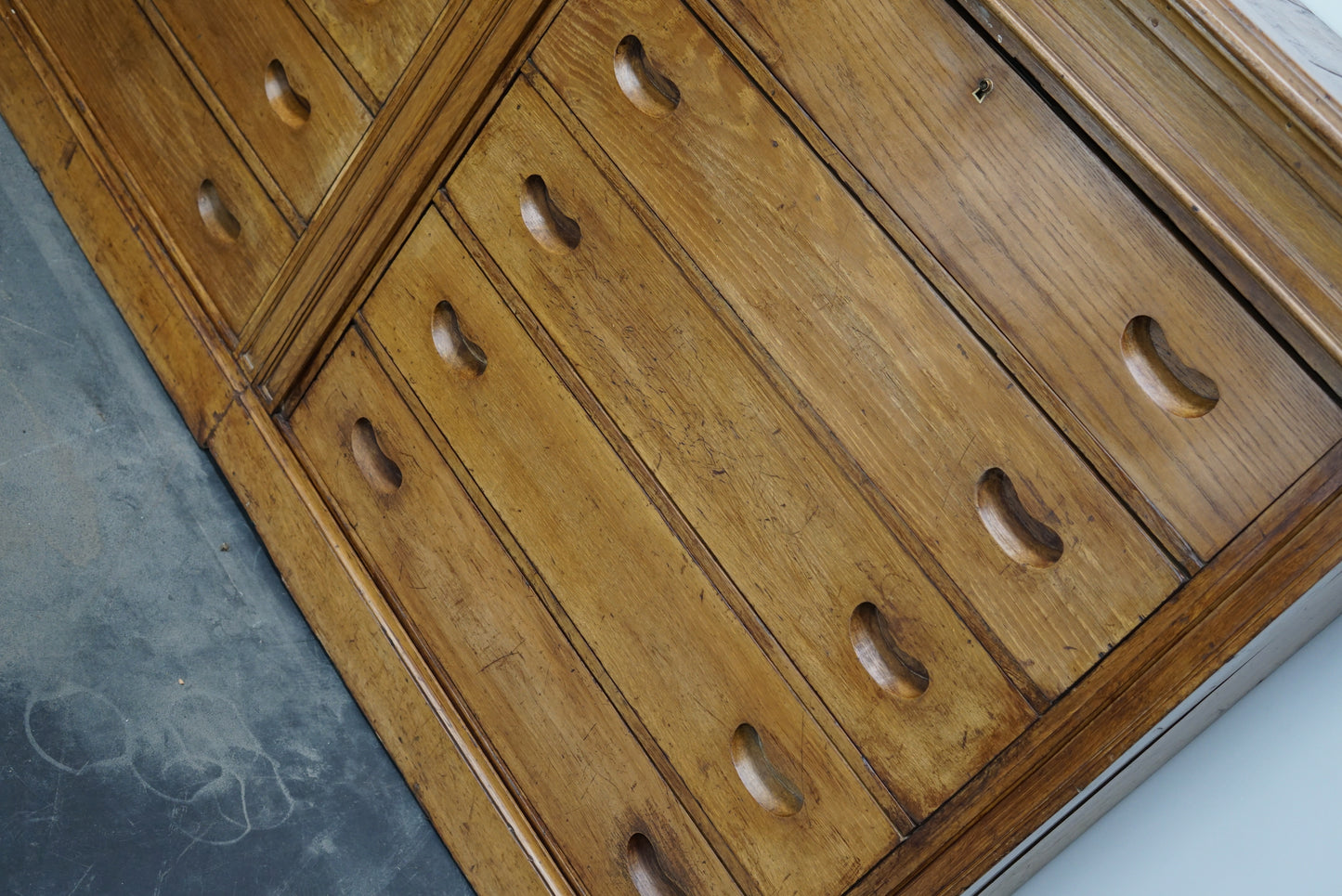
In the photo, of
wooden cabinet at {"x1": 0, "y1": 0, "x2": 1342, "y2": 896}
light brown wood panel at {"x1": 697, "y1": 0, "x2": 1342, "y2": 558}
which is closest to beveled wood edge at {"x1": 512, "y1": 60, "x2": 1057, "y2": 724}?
wooden cabinet at {"x1": 0, "y1": 0, "x2": 1342, "y2": 896}

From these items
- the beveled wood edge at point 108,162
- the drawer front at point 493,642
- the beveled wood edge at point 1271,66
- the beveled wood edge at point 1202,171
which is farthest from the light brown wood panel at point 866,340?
the beveled wood edge at point 108,162

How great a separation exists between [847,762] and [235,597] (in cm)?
78

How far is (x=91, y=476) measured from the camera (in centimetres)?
136

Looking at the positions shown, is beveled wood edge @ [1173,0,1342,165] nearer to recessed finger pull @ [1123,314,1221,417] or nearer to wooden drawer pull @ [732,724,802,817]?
recessed finger pull @ [1123,314,1221,417]

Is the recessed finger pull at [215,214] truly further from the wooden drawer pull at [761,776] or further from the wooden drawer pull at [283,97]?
the wooden drawer pull at [761,776]

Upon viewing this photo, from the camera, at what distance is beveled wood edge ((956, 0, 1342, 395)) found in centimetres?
75

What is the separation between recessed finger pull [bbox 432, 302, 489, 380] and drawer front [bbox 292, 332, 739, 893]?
0.10m

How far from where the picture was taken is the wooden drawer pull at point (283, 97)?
53.2 inches

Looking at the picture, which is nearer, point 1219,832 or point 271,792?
point 1219,832

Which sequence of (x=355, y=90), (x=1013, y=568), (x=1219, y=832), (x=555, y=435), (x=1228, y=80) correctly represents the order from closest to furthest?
(x=1228, y=80), (x=1013, y=568), (x=1219, y=832), (x=555, y=435), (x=355, y=90)

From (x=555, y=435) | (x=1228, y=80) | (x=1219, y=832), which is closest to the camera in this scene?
(x=1228, y=80)

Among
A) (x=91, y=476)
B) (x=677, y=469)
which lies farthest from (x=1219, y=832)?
(x=91, y=476)

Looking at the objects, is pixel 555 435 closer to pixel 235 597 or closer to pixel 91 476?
pixel 235 597

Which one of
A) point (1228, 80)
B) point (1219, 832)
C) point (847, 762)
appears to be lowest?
point (1219, 832)
